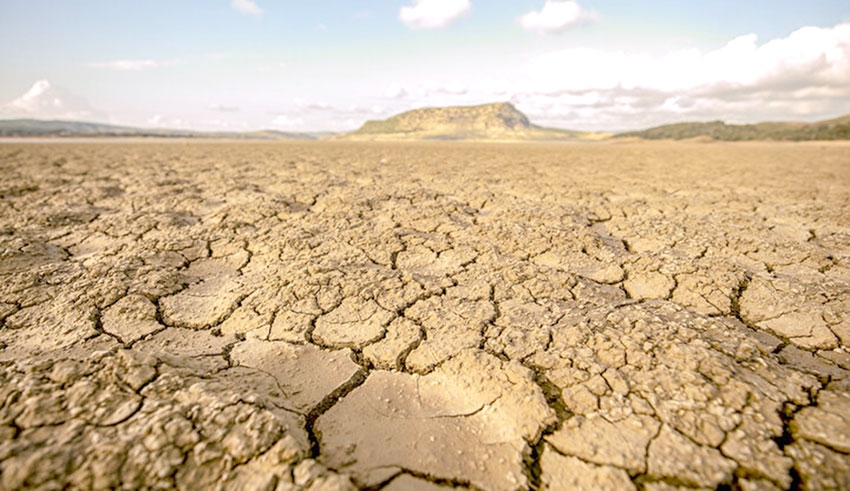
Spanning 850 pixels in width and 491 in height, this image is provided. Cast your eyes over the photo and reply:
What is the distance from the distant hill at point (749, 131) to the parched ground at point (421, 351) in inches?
1684

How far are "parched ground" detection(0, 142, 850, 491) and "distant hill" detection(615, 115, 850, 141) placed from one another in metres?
42.8

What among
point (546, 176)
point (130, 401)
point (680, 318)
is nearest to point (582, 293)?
point (680, 318)

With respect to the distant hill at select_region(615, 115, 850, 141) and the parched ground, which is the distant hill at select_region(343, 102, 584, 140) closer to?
the distant hill at select_region(615, 115, 850, 141)

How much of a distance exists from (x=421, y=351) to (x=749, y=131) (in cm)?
6076

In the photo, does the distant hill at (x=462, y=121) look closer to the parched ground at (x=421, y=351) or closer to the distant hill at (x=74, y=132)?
the distant hill at (x=74, y=132)

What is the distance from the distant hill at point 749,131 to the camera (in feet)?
115

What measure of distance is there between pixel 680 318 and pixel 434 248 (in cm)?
172

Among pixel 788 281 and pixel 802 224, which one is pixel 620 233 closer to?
pixel 788 281

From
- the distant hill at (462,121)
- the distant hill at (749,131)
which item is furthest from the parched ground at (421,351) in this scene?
the distant hill at (462,121)

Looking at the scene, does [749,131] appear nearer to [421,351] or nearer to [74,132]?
[421,351]

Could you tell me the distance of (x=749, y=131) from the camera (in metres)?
46.2

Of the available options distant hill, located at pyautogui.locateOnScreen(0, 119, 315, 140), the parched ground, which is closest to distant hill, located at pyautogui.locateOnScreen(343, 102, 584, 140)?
distant hill, located at pyautogui.locateOnScreen(0, 119, 315, 140)

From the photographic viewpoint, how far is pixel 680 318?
1.97 meters

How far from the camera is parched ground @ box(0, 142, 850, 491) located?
45.8 inches
